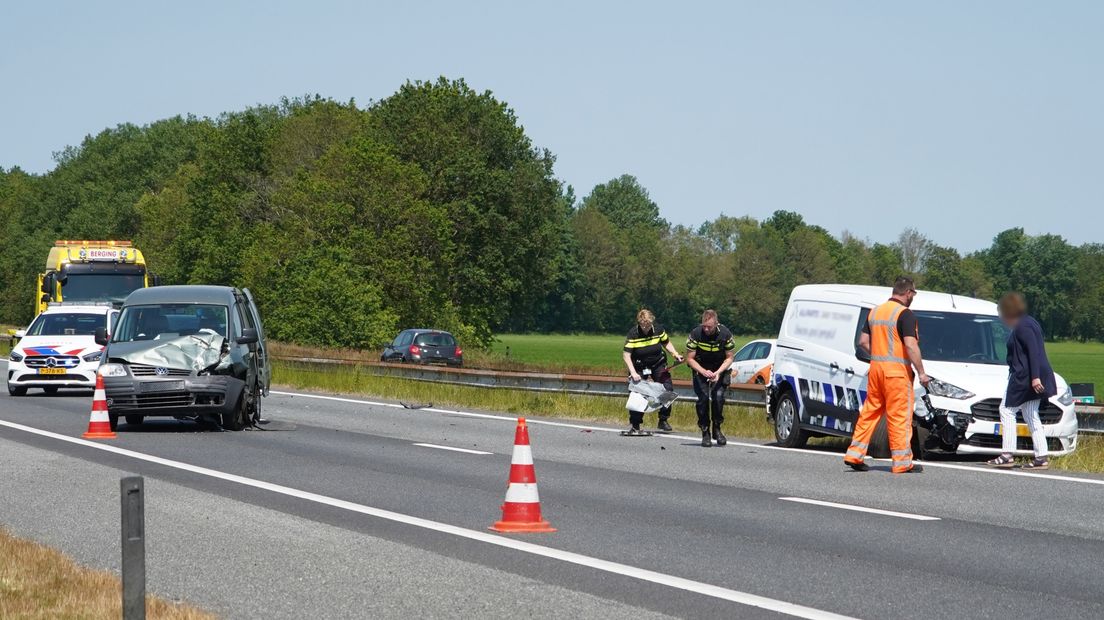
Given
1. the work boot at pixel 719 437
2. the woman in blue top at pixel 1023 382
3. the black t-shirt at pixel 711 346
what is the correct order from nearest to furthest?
the woman in blue top at pixel 1023 382 → the work boot at pixel 719 437 → the black t-shirt at pixel 711 346

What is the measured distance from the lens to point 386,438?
19.9 metres

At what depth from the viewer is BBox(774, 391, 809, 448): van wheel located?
18.5 meters

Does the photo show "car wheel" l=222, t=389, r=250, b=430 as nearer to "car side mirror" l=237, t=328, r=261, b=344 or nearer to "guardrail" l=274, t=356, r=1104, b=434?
"car side mirror" l=237, t=328, r=261, b=344

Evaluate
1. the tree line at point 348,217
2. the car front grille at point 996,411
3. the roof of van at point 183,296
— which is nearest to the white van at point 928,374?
the car front grille at point 996,411

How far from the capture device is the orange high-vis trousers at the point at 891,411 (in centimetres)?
1472

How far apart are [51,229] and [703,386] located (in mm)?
130831

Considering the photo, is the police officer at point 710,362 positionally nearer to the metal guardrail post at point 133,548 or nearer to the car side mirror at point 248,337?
the car side mirror at point 248,337

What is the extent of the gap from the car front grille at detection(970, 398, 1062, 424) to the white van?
0.01 m

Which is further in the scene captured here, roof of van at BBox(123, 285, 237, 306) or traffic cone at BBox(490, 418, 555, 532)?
roof of van at BBox(123, 285, 237, 306)

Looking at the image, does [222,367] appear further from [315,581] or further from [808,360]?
[315,581]

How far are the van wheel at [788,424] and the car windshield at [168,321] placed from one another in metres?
7.35

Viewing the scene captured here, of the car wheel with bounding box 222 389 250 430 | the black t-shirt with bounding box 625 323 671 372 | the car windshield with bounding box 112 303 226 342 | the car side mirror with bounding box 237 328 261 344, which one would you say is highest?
the car windshield with bounding box 112 303 226 342

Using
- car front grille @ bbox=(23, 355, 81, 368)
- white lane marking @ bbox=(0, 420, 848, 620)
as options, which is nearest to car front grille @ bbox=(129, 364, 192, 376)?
white lane marking @ bbox=(0, 420, 848, 620)

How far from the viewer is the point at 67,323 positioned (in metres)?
30.7
